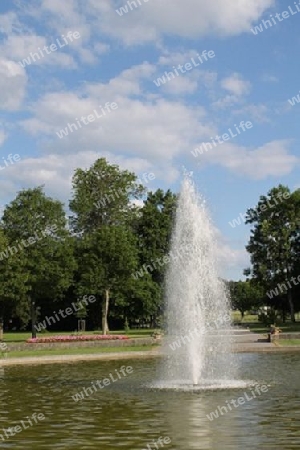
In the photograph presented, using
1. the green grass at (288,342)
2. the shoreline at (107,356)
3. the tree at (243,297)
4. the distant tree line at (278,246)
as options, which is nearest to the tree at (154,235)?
the distant tree line at (278,246)

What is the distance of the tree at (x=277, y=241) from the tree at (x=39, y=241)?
1109 inches

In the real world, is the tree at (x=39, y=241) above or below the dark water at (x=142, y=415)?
above

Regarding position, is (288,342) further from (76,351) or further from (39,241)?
(39,241)

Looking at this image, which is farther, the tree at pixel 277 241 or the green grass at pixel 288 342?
the tree at pixel 277 241

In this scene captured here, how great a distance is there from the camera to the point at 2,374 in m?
28.7

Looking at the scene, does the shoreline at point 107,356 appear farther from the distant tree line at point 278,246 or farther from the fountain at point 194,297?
the distant tree line at point 278,246

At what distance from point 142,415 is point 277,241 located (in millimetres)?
63027

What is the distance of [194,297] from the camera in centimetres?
2628

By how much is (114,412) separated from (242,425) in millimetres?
3990

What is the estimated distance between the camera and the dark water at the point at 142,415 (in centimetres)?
1309

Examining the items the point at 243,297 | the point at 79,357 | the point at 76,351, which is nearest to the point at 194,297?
the point at 79,357

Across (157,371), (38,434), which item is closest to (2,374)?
A: (157,371)

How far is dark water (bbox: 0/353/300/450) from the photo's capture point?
1309cm

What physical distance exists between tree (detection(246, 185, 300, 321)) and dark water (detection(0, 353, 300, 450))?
51.7 metres
